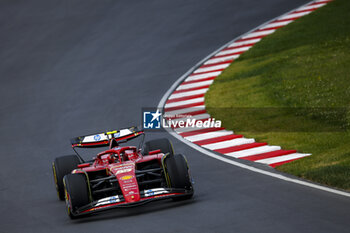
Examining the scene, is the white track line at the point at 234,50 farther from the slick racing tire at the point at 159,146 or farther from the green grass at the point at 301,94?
the slick racing tire at the point at 159,146

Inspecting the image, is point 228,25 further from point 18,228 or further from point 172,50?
point 18,228

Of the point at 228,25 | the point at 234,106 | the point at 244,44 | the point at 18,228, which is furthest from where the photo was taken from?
the point at 228,25

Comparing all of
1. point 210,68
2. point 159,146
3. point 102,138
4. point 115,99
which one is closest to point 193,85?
point 210,68

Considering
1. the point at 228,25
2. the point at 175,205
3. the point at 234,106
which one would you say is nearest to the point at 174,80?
the point at 234,106

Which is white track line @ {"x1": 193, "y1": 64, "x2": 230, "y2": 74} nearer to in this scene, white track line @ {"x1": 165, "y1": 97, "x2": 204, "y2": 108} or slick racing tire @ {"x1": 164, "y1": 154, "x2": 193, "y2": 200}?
white track line @ {"x1": 165, "y1": 97, "x2": 204, "y2": 108}

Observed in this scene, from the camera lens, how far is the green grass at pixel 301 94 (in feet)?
41.3

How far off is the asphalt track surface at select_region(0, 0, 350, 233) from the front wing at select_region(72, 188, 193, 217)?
0.18 metres

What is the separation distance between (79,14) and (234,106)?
42.4 feet

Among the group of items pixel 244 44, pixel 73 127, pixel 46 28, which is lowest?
pixel 73 127

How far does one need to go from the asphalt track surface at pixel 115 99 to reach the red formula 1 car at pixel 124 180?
0.24m

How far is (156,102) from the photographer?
18.4 metres

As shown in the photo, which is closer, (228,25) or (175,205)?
(175,205)

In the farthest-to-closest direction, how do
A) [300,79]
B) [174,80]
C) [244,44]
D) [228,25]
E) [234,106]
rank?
[228,25], [244,44], [174,80], [300,79], [234,106]

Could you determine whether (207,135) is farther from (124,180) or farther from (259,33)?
(259,33)
